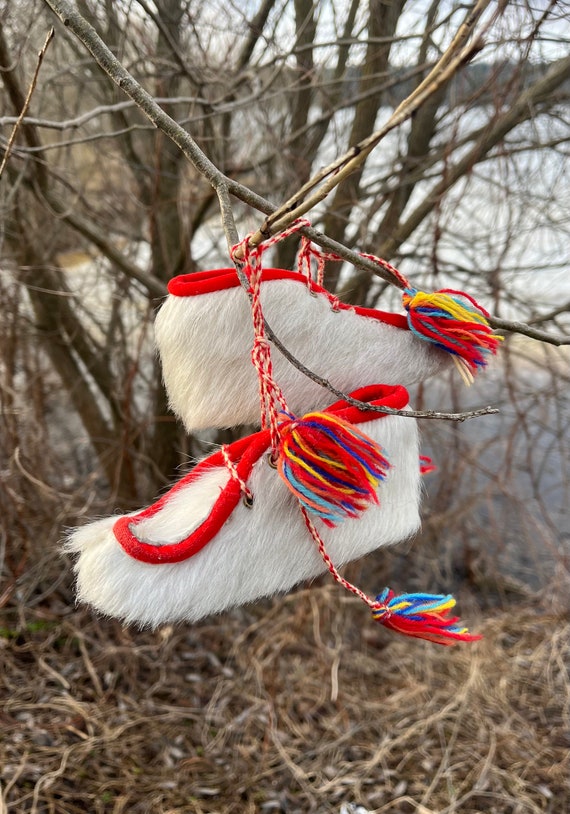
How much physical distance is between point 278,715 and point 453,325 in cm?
160

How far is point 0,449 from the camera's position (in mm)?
1898

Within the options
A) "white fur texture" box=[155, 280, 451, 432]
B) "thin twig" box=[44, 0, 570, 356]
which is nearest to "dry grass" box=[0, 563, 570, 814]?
"white fur texture" box=[155, 280, 451, 432]

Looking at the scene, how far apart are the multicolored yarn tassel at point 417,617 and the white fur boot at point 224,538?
7 cm

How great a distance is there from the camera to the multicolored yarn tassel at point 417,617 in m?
0.71

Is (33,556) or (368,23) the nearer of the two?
(368,23)

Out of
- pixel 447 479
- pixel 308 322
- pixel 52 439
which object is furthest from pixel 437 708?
pixel 52 439

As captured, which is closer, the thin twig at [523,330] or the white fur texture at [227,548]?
the white fur texture at [227,548]

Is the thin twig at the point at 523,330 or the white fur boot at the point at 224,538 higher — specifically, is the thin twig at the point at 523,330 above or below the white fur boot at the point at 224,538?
above

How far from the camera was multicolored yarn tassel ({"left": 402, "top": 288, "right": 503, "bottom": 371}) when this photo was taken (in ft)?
2.27

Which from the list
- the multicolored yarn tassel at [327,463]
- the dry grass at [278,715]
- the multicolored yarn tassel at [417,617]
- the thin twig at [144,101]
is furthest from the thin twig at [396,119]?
the dry grass at [278,715]

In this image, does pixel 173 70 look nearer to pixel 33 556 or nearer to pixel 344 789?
pixel 33 556

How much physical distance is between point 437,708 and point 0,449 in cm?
161

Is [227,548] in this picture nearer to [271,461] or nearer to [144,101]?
[271,461]

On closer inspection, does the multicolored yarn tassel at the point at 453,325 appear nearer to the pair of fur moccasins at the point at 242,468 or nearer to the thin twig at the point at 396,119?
the pair of fur moccasins at the point at 242,468
